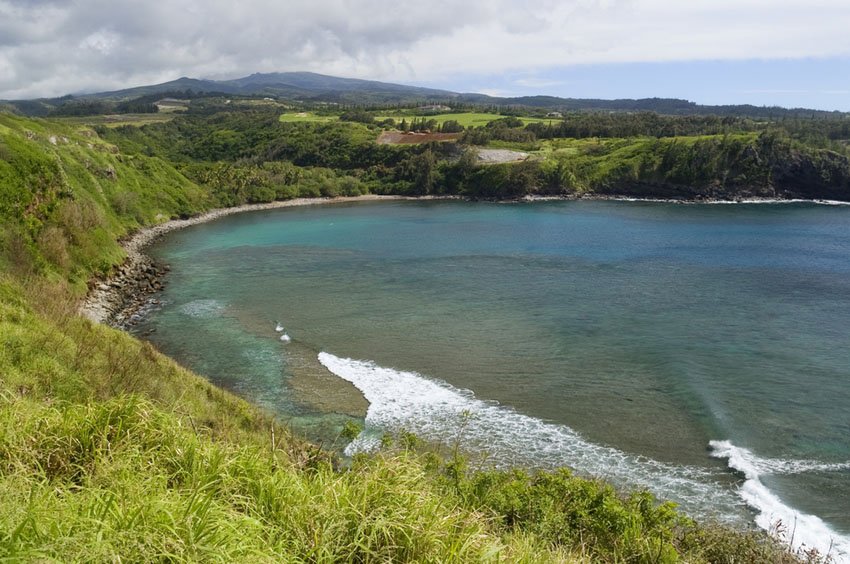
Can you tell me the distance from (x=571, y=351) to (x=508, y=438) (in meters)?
10.0

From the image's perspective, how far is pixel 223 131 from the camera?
529ft

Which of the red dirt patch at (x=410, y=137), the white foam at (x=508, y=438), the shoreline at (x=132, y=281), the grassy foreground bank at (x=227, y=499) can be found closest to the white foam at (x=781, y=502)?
the white foam at (x=508, y=438)

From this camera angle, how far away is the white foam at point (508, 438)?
723 inches

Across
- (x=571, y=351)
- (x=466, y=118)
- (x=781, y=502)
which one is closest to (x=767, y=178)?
(x=466, y=118)

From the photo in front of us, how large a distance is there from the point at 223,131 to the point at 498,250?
126276 millimetres

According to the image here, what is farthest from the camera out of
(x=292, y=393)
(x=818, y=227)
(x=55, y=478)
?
(x=818, y=227)

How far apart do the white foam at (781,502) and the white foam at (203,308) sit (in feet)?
99.5

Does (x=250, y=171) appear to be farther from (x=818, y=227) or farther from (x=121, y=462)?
(x=121, y=462)

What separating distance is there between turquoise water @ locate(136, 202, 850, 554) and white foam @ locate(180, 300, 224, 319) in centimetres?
24

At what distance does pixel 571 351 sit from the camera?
2998 centimetres

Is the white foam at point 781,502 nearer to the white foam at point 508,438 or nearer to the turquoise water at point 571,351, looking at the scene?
the turquoise water at point 571,351

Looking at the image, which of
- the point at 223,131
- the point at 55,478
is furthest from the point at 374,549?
the point at 223,131

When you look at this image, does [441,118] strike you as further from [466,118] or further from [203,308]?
[203,308]

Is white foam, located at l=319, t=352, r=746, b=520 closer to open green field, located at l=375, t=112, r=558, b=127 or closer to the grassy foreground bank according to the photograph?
the grassy foreground bank
